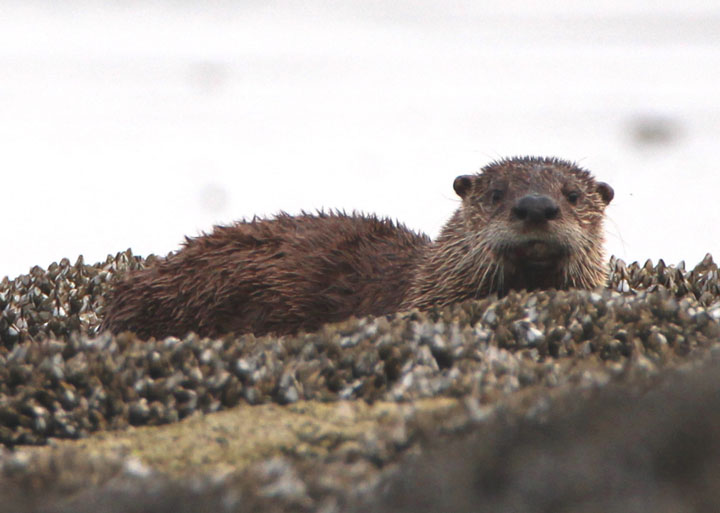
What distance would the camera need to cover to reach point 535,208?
5961 mm

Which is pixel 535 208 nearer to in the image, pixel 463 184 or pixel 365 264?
pixel 463 184

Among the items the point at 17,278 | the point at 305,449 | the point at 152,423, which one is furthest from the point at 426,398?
the point at 17,278

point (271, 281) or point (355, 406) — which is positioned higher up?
point (271, 281)

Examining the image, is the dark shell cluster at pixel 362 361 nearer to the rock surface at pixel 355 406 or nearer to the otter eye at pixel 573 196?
the rock surface at pixel 355 406

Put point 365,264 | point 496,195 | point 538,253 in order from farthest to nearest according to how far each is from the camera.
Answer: point 365,264, point 496,195, point 538,253

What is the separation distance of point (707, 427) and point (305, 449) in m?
1.53

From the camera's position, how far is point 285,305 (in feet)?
23.1

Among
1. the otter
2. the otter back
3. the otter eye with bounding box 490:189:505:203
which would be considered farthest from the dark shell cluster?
the otter back

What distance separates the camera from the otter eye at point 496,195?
652 centimetres

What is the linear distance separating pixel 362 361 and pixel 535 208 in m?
1.78

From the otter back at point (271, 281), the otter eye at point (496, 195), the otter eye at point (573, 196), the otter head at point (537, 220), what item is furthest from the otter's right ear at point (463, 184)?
the otter eye at point (573, 196)

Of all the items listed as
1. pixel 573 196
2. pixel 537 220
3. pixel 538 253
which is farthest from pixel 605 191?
pixel 537 220

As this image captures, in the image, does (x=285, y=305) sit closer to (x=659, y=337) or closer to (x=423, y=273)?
(x=423, y=273)

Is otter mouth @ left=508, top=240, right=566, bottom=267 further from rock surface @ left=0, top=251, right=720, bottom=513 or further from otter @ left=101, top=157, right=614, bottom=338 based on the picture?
rock surface @ left=0, top=251, right=720, bottom=513
